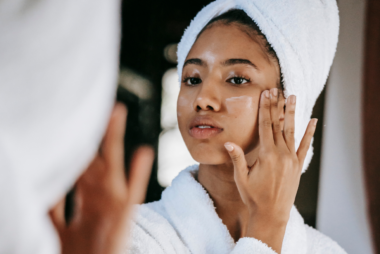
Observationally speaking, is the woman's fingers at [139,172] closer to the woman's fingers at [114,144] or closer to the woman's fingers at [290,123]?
the woman's fingers at [114,144]

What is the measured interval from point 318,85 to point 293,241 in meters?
0.33

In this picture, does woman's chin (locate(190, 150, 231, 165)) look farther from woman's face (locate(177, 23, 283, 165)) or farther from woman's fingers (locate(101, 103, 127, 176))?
woman's fingers (locate(101, 103, 127, 176))

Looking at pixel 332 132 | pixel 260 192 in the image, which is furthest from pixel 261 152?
pixel 332 132

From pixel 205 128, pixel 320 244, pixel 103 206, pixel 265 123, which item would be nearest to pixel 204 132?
pixel 205 128

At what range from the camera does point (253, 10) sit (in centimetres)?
55

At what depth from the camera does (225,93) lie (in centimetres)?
52

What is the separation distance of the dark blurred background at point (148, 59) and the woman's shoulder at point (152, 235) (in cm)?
9

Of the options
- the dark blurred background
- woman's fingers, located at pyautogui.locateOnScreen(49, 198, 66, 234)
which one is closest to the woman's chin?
the dark blurred background

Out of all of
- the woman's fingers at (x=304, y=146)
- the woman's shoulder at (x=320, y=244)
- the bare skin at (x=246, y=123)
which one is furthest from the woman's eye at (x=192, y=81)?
the woman's shoulder at (x=320, y=244)

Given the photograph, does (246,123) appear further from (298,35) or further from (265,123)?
(298,35)

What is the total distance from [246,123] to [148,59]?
0.74ft

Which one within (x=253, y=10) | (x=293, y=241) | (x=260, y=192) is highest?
(x=253, y=10)

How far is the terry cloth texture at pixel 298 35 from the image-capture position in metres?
0.54

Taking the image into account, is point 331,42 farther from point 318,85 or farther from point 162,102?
point 162,102
